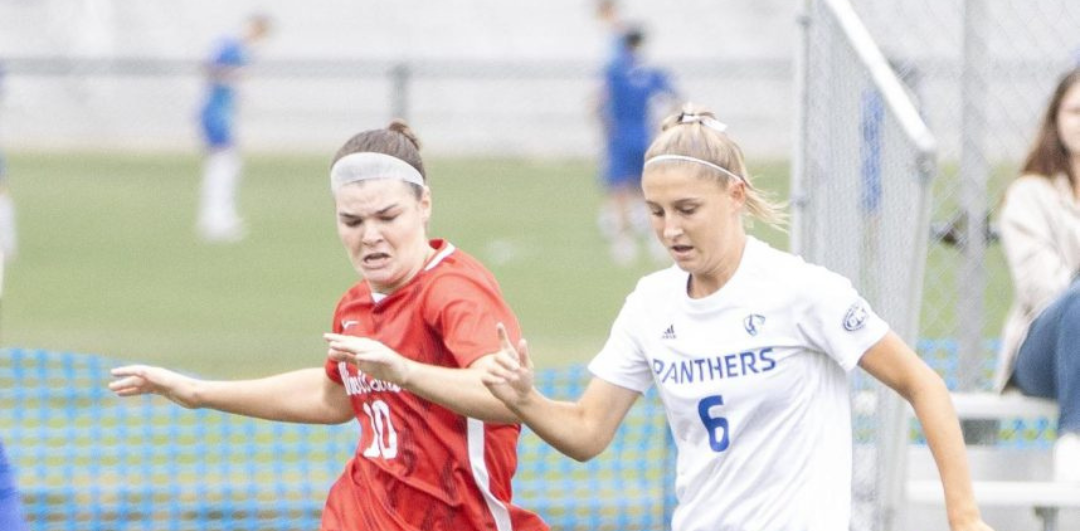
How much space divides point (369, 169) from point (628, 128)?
1446 cm

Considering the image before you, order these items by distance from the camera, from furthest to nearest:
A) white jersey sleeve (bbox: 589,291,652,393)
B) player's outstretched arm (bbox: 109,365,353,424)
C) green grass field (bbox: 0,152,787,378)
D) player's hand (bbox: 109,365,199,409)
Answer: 1. green grass field (bbox: 0,152,787,378)
2. player's outstretched arm (bbox: 109,365,353,424)
3. player's hand (bbox: 109,365,199,409)
4. white jersey sleeve (bbox: 589,291,652,393)

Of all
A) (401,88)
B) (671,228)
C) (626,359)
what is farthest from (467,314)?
(401,88)

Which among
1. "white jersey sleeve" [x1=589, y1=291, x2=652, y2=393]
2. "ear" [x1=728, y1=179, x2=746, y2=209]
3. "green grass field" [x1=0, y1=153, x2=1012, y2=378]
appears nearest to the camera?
"ear" [x1=728, y1=179, x2=746, y2=209]

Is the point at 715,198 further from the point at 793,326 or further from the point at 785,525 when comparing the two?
the point at 785,525

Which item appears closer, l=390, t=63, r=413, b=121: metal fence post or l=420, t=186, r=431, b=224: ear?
l=420, t=186, r=431, b=224: ear

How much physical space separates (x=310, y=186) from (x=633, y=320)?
22.0m

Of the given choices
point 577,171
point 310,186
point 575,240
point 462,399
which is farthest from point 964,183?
point 577,171

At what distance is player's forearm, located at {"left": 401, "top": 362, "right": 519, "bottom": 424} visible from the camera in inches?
166

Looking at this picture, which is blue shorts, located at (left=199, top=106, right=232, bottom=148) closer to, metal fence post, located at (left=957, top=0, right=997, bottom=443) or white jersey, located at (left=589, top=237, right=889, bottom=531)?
metal fence post, located at (left=957, top=0, right=997, bottom=443)

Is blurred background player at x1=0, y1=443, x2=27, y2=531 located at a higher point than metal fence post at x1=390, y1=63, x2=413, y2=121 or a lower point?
lower

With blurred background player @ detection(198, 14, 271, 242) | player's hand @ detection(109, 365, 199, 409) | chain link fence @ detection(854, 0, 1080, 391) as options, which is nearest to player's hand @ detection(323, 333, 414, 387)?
player's hand @ detection(109, 365, 199, 409)

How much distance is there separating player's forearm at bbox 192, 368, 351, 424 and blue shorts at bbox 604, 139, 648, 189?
549 inches

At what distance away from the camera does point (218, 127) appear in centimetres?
2039

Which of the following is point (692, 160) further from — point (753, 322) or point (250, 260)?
point (250, 260)
